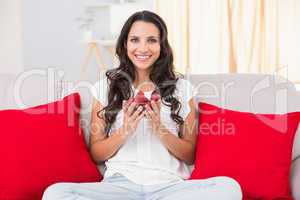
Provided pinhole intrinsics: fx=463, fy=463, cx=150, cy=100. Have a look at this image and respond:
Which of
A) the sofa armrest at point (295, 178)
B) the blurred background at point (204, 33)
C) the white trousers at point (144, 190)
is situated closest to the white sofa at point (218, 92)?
the sofa armrest at point (295, 178)

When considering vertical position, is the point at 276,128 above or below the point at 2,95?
below

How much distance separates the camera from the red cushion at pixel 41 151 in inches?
66.3

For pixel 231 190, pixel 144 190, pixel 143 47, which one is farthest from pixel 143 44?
pixel 231 190

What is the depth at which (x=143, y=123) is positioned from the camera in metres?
1.99

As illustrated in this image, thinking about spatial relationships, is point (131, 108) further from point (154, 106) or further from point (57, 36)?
point (57, 36)

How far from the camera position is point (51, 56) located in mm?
4953

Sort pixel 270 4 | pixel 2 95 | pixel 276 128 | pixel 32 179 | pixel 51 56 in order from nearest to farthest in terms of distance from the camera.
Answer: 1. pixel 32 179
2. pixel 276 128
3. pixel 2 95
4. pixel 270 4
5. pixel 51 56

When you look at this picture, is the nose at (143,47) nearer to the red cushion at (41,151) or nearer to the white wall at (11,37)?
the red cushion at (41,151)

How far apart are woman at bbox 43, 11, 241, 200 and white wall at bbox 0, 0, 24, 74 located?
2669mm

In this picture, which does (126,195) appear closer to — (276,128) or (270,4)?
(276,128)

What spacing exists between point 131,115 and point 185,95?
0.29 meters

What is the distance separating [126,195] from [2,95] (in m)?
0.68

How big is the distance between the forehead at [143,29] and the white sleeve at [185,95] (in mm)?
254

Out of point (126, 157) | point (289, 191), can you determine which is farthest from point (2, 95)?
point (289, 191)
